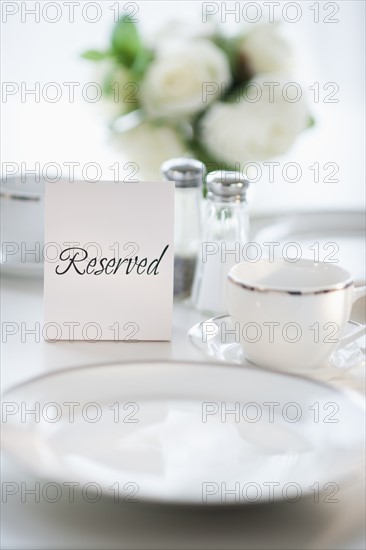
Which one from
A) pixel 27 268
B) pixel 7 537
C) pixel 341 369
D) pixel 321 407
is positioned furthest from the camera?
pixel 27 268

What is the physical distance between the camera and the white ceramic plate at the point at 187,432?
26.0 inches

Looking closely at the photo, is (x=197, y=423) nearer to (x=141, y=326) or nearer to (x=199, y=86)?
(x=141, y=326)

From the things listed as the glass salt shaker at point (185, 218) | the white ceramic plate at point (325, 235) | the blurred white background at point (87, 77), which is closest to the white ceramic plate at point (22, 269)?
the glass salt shaker at point (185, 218)

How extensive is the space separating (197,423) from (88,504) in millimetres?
137

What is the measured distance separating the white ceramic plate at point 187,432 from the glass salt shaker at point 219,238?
23 cm

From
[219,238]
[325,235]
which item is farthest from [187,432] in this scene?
[325,235]

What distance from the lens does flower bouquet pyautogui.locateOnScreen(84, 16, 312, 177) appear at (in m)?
1.42

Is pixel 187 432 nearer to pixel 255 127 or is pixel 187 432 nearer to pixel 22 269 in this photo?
pixel 22 269

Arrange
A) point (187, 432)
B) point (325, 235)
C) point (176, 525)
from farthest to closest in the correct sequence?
point (325, 235) → point (187, 432) → point (176, 525)

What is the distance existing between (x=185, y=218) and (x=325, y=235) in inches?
11.1

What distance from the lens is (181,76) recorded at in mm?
1438

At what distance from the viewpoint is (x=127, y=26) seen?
4.99 feet

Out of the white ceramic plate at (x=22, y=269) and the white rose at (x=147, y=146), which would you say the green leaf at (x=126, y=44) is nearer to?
the white rose at (x=147, y=146)

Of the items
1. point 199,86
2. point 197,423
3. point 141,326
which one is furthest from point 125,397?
point 199,86
